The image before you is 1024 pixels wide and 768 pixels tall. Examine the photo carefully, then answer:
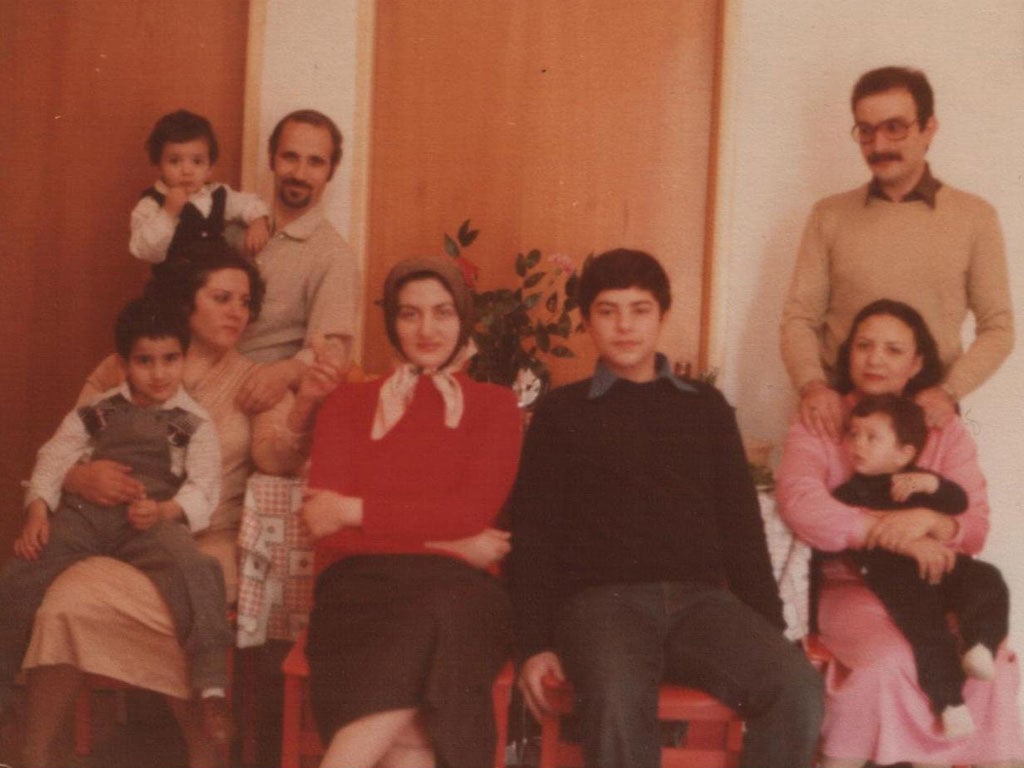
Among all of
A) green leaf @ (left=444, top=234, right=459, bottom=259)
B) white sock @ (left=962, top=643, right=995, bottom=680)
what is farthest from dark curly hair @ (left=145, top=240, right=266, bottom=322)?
white sock @ (left=962, top=643, right=995, bottom=680)

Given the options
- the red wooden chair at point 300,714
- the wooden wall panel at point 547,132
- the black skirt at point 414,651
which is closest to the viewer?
the black skirt at point 414,651

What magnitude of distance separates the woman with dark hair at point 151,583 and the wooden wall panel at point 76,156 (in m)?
0.70

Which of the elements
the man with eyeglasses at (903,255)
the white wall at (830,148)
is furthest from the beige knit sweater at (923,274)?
the white wall at (830,148)

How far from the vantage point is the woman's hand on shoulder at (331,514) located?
75.2 inches

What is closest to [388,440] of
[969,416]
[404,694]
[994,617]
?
[404,694]

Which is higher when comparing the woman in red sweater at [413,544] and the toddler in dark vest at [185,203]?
the toddler in dark vest at [185,203]

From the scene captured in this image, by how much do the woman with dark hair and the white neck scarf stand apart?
0.20 metres

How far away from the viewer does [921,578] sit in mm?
2098

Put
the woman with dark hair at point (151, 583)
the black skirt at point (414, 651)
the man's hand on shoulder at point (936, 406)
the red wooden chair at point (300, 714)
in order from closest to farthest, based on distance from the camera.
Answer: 1. the black skirt at point (414, 651)
2. the red wooden chair at point (300, 714)
3. the woman with dark hair at point (151, 583)
4. the man's hand on shoulder at point (936, 406)

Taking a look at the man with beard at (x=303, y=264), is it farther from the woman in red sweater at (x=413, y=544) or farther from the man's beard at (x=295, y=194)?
the woman in red sweater at (x=413, y=544)

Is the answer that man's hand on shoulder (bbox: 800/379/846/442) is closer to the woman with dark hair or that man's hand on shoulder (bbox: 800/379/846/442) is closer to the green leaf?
the green leaf

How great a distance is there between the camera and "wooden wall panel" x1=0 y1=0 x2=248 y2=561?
301 centimetres

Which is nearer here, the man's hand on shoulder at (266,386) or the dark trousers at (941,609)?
the dark trousers at (941,609)

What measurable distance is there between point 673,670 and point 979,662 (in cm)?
60
